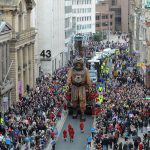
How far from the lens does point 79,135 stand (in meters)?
49.8

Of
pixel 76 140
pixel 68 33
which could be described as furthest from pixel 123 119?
pixel 68 33

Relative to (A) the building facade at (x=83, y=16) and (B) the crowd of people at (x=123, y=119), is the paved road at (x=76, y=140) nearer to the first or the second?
(B) the crowd of people at (x=123, y=119)

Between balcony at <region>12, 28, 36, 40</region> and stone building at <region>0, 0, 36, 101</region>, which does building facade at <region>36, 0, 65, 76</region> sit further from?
balcony at <region>12, 28, 36, 40</region>

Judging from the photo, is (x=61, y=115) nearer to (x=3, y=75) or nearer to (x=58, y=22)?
(x=3, y=75)

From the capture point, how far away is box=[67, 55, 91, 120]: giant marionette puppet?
186 ft

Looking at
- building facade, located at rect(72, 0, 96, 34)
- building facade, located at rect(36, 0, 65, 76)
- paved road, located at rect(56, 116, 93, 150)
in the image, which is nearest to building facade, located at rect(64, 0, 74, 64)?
building facade, located at rect(72, 0, 96, 34)

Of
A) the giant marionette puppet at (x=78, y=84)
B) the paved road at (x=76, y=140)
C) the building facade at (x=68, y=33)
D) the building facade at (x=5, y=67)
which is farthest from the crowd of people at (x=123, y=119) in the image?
the building facade at (x=68, y=33)

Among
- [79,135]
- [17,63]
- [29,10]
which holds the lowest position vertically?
[79,135]

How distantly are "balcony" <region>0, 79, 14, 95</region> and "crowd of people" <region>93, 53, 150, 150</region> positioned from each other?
9.34 m

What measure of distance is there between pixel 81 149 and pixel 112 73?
4384 cm

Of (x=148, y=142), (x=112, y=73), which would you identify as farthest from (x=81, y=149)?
(x=112, y=73)

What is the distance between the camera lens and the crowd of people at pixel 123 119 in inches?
1713

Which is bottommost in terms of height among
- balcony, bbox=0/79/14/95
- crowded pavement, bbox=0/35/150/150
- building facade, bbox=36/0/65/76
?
crowded pavement, bbox=0/35/150/150

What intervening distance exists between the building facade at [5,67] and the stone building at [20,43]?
115 centimetres
